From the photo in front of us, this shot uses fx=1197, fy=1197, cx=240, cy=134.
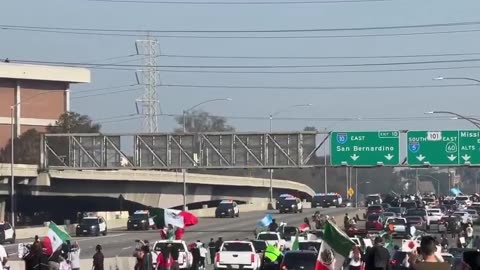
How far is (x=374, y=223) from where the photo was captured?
6581 cm

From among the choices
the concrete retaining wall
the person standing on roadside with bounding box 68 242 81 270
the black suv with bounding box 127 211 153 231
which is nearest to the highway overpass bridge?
the concrete retaining wall

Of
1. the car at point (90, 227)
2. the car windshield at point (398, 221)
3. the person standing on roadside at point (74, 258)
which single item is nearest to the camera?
the person standing on roadside at point (74, 258)

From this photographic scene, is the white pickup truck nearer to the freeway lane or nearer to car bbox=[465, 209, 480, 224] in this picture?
the freeway lane

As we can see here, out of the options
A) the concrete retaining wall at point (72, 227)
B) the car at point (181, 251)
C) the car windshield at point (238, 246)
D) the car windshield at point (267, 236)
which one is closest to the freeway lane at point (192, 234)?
the concrete retaining wall at point (72, 227)

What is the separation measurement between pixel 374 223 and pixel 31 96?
6701 cm

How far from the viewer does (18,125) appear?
12669 centimetres

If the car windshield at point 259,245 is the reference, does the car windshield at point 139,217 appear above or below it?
below

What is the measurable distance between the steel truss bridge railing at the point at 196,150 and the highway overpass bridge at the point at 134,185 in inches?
242

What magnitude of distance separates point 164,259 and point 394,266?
9480 millimetres

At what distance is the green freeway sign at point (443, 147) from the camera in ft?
216

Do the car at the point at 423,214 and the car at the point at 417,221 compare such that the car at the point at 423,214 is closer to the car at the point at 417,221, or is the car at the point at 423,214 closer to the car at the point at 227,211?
the car at the point at 417,221

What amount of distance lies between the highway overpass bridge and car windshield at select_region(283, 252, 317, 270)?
4776cm

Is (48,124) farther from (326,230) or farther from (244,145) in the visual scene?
(326,230)

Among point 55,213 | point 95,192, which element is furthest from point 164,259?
point 55,213
